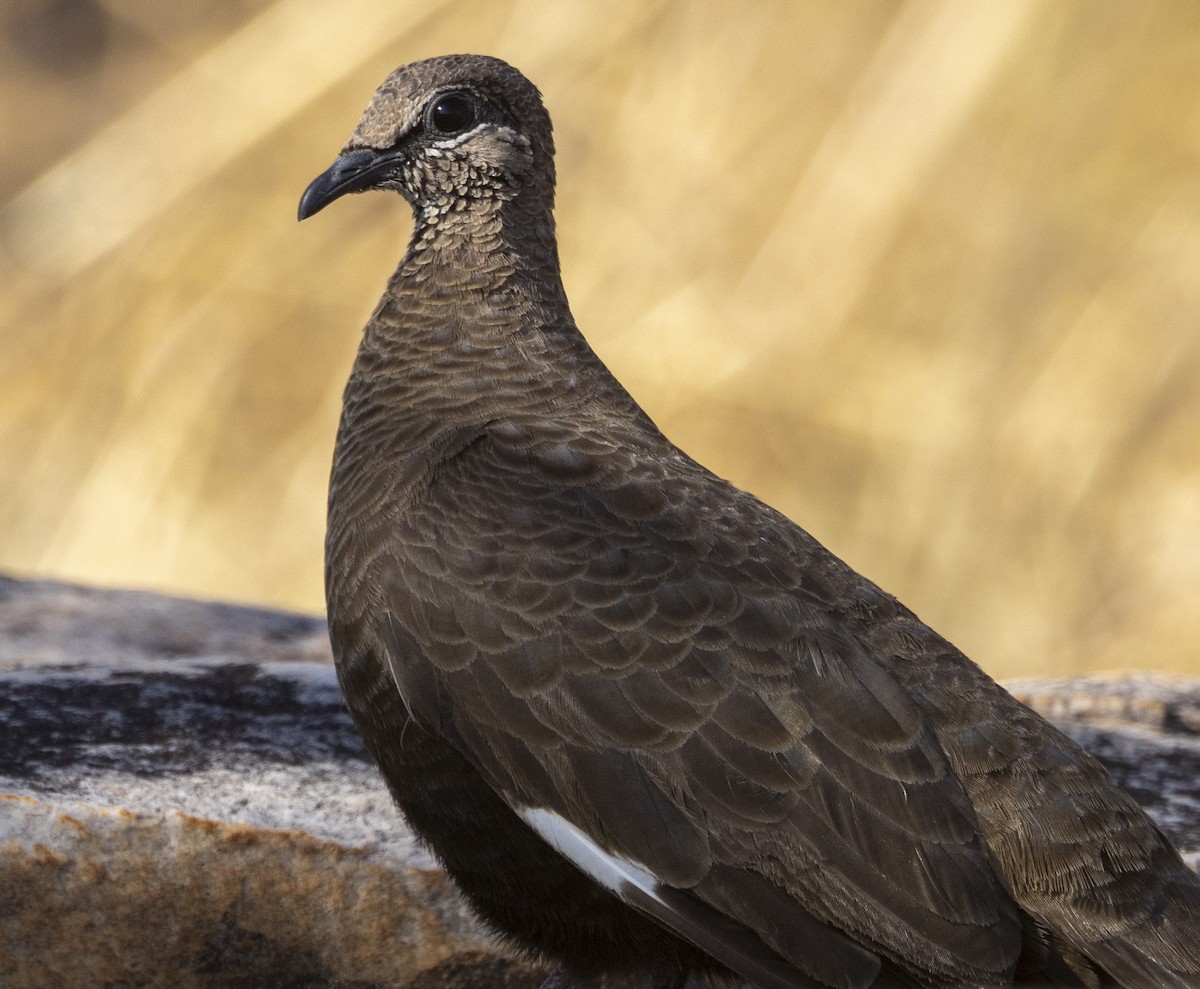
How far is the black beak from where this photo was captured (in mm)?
3541

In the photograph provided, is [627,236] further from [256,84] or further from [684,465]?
[684,465]

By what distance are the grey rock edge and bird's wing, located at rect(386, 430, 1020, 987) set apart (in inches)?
19.7

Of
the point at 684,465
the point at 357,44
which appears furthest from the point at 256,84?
the point at 684,465

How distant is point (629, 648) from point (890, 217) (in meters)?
3.89

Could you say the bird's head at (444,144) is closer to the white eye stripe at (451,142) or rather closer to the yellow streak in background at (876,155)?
the white eye stripe at (451,142)

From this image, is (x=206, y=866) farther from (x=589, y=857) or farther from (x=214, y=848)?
(x=589, y=857)

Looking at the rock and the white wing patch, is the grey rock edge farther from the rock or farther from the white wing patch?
the white wing patch

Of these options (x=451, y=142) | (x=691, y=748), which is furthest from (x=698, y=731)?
(x=451, y=142)

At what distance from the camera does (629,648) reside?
2754 millimetres

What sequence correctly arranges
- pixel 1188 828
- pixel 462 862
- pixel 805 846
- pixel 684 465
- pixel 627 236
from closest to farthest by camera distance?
pixel 805 846 → pixel 462 862 → pixel 684 465 → pixel 1188 828 → pixel 627 236

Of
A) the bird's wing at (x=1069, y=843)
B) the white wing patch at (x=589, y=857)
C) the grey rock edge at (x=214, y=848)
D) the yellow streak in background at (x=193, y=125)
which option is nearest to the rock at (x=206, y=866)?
the grey rock edge at (x=214, y=848)

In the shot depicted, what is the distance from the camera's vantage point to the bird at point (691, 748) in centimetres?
266

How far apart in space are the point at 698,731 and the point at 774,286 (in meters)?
3.89

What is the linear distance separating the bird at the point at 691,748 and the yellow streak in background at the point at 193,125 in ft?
13.1
